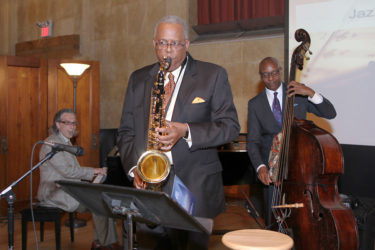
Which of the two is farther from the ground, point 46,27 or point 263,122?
point 46,27

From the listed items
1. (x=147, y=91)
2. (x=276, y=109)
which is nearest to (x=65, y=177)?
(x=276, y=109)

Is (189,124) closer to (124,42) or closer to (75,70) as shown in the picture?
(75,70)

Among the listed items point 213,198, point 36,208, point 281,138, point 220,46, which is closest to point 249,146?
point 281,138

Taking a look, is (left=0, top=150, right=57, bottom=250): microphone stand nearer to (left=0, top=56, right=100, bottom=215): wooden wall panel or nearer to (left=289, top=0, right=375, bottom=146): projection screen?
(left=289, top=0, right=375, bottom=146): projection screen

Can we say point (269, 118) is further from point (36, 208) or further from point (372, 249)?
point (36, 208)

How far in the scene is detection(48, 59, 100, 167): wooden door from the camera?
21.6ft

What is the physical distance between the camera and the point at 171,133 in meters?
2.06

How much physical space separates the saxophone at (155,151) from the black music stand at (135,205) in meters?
0.32

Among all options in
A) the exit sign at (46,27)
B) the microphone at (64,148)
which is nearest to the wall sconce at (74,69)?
the exit sign at (46,27)

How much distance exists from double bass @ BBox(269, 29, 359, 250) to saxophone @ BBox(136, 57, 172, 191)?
1.08 meters

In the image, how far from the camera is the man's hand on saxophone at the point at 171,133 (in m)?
2.05

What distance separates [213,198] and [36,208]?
8.12ft

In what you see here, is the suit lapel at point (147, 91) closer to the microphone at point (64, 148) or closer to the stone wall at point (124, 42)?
the microphone at point (64, 148)

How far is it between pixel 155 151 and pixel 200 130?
0.74 feet
